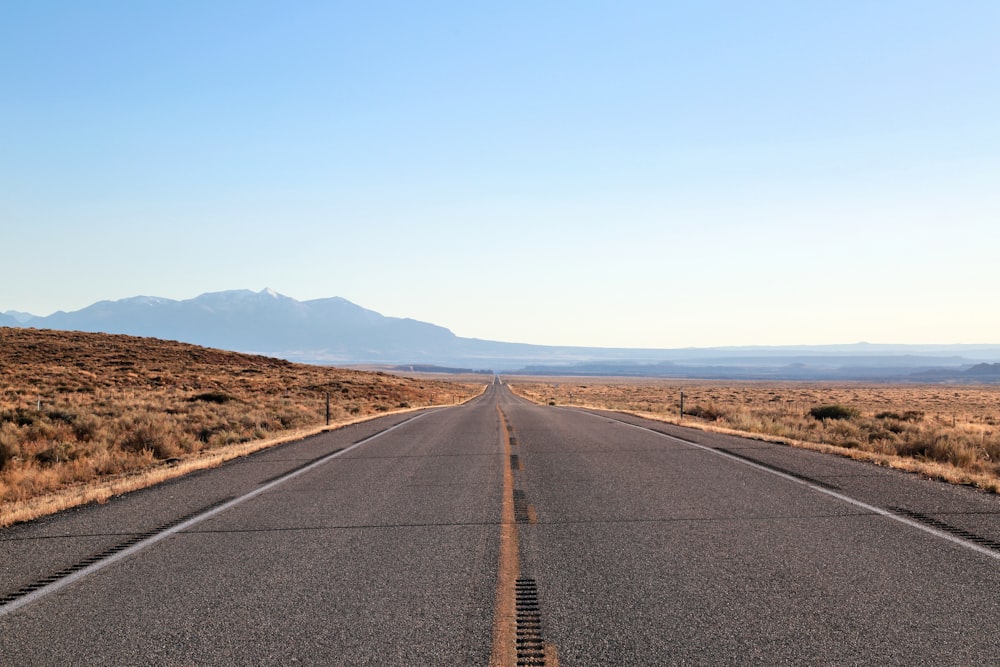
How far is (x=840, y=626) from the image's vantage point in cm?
494

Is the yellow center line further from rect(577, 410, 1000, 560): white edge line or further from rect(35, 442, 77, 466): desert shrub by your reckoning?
rect(35, 442, 77, 466): desert shrub

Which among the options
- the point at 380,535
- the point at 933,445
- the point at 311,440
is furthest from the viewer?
the point at 311,440

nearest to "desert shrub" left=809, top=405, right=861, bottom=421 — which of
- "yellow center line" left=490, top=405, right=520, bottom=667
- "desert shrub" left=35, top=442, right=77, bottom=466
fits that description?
"yellow center line" left=490, top=405, right=520, bottom=667

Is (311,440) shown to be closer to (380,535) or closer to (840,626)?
(380,535)

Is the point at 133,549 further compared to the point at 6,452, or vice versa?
the point at 6,452

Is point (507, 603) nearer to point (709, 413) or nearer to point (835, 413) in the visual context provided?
point (709, 413)

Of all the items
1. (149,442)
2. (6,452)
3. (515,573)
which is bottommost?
(149,442)

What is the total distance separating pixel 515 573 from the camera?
6281mm

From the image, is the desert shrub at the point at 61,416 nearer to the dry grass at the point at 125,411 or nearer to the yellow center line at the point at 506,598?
the dry grass at the point at 125,411

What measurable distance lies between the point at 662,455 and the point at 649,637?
10445mm

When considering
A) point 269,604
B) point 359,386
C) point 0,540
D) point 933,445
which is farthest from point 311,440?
point 359,386

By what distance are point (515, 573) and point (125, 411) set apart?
985 inches

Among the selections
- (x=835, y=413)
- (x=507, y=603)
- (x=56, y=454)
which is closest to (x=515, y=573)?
(x=507, y=603)

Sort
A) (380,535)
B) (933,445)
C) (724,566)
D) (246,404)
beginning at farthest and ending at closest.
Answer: (246,404)
(933,445)
(380,535)
(724,566)
